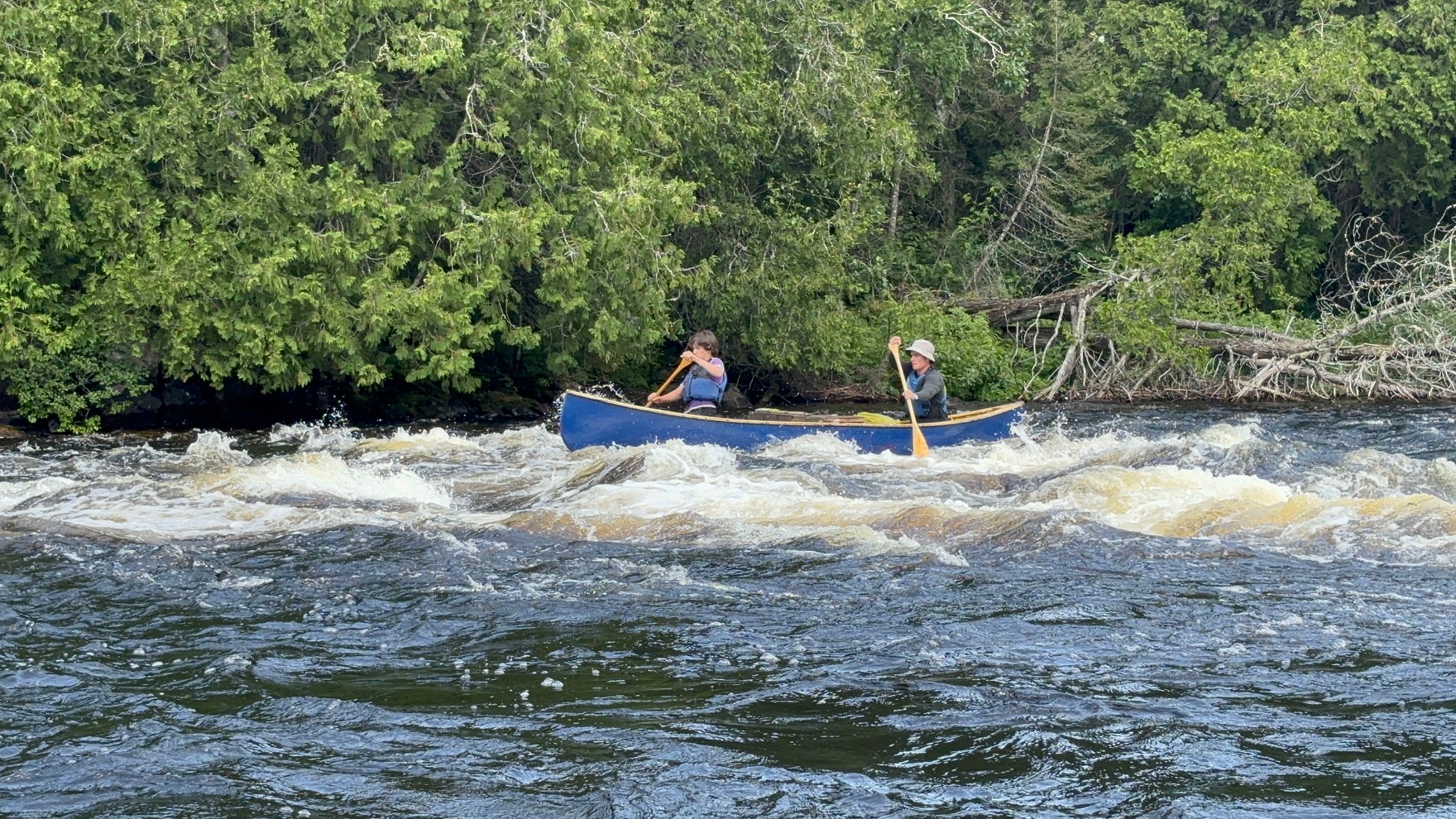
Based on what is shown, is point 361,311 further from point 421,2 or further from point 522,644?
point 522,644

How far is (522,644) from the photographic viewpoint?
814 centimetres

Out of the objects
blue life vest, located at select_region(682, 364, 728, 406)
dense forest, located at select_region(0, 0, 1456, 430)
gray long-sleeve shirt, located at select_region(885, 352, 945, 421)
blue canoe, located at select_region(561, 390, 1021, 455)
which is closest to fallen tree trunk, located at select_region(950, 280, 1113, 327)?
dense forest, located at select_region(0, 0, 1456, 430)

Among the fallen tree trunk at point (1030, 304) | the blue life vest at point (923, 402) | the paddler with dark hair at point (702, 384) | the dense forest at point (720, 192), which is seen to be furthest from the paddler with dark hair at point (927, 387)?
the fallen tree trunk at point (1030, 304)

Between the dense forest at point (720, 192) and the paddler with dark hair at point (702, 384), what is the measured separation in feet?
8.39

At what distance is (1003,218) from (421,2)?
14087 millimetres

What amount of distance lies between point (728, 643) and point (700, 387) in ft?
28.9

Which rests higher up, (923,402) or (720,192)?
(720,192)

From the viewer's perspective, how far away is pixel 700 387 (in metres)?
16.8

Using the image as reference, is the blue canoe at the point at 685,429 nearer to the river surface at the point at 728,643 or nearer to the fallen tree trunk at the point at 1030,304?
the river surface at the point at 728,643

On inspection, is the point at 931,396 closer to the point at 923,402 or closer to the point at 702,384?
the point at 923,402

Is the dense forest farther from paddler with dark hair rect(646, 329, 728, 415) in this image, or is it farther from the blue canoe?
the blue canoe

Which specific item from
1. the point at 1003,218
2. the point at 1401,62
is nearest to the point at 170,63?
the point at 1003,218

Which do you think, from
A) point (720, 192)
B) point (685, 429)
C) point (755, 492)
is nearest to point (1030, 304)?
point (720, 192)

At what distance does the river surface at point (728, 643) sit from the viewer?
6133mm
